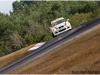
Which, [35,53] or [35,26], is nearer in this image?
[35,53]

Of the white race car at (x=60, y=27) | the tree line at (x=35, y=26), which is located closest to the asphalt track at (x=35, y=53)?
the white race car at (x=60, y=27)

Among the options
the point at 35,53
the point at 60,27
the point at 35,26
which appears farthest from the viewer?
the point at 35,26

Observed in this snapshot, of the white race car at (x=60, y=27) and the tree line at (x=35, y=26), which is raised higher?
the white race car at (x=60, y=27)

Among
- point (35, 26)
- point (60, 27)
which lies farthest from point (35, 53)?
point (35, 26)

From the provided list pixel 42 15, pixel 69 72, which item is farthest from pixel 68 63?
pixel 42 15

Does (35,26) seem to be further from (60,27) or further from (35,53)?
(35,53)

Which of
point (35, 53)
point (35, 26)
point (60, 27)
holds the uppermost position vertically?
point (60, 27)

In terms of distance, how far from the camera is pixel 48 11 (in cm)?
9194

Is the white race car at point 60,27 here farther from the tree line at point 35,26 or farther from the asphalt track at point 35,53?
the tree line at point 35,26

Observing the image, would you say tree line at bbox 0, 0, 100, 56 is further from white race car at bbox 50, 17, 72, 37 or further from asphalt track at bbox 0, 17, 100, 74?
asphalt track at bbox 0, 17, 100, 74

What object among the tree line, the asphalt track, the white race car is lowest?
the tree line

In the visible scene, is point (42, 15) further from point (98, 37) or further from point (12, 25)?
point (98, 37)

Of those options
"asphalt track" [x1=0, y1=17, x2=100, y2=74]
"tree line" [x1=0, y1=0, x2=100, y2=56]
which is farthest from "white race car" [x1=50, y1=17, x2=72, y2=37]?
"tree line" [x1=0, y1=0, x2=100, y2=56]

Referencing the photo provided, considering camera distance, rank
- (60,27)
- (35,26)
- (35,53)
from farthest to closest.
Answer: (35,26) → (60,27) → (35,53)
